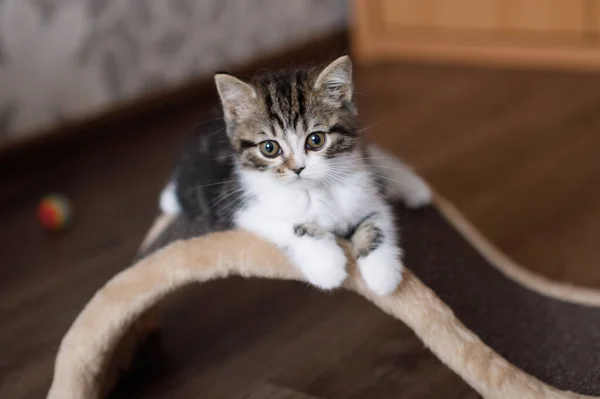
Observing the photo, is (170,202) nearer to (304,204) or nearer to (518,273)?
(304,204)

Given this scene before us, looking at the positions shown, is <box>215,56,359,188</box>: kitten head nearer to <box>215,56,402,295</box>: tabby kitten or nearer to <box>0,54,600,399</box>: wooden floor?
<box>215,56,402,295</box>: tabby kitten

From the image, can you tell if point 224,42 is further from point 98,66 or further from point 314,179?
point 314,179

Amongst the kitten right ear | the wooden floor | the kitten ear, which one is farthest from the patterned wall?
the kitten ear

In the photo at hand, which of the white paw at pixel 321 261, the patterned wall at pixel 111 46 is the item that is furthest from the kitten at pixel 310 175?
the patterned wall at pixel 111 46

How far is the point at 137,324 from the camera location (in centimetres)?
163

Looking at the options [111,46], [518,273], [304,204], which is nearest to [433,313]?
[304,204]

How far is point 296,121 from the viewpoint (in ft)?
4.42

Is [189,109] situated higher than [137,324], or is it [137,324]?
[137,324]

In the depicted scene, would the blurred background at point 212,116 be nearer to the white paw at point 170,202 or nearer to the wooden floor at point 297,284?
the wooden floor at point 297,284

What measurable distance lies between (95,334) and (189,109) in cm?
224

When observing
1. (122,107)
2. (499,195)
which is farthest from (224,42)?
(499,195)

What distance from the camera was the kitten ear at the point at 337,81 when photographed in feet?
4.41

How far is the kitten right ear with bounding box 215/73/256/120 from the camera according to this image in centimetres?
136

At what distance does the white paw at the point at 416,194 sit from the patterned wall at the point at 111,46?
1.74 metres
